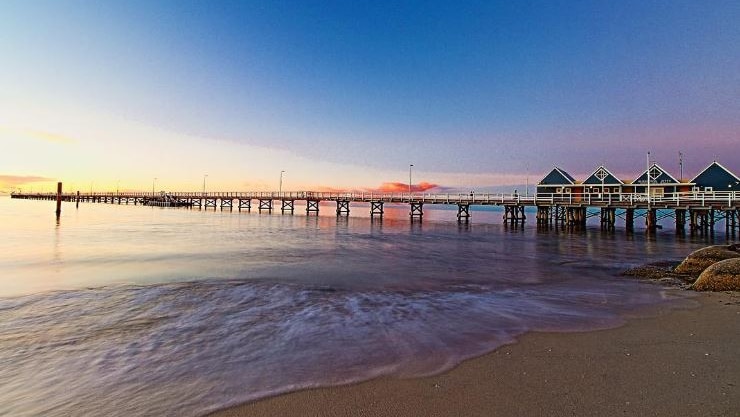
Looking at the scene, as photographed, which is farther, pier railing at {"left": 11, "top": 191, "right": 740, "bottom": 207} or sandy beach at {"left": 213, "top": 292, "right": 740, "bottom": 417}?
pier railing at {"left": 11, "top": 191, "right": 740, "bottom": 207}

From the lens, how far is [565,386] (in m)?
3.84

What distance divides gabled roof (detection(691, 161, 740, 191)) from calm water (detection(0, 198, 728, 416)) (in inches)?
1628

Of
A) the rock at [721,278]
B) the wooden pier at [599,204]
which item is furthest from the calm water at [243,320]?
the wooden pier at [599,204]

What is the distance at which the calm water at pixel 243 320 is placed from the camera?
3.95m

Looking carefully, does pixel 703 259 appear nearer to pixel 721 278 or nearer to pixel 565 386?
pixel 721 278

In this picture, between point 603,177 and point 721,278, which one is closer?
point 721,278

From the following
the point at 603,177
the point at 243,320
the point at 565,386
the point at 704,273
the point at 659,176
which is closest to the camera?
the point at 565,386

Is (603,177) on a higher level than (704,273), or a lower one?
higher

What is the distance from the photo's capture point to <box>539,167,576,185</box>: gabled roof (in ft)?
167

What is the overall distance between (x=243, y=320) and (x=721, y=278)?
1112 centimetres

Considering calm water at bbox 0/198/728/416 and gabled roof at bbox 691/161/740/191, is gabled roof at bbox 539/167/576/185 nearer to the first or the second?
gabled roof at bbox 691/161/740/191

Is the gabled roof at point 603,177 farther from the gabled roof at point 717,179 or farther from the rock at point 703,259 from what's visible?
the rock at point 703,259

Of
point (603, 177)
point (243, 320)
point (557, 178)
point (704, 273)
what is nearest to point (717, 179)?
point (603, 177)

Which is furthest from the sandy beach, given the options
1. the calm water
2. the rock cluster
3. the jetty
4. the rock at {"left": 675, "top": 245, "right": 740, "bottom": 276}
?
A: the jetty
